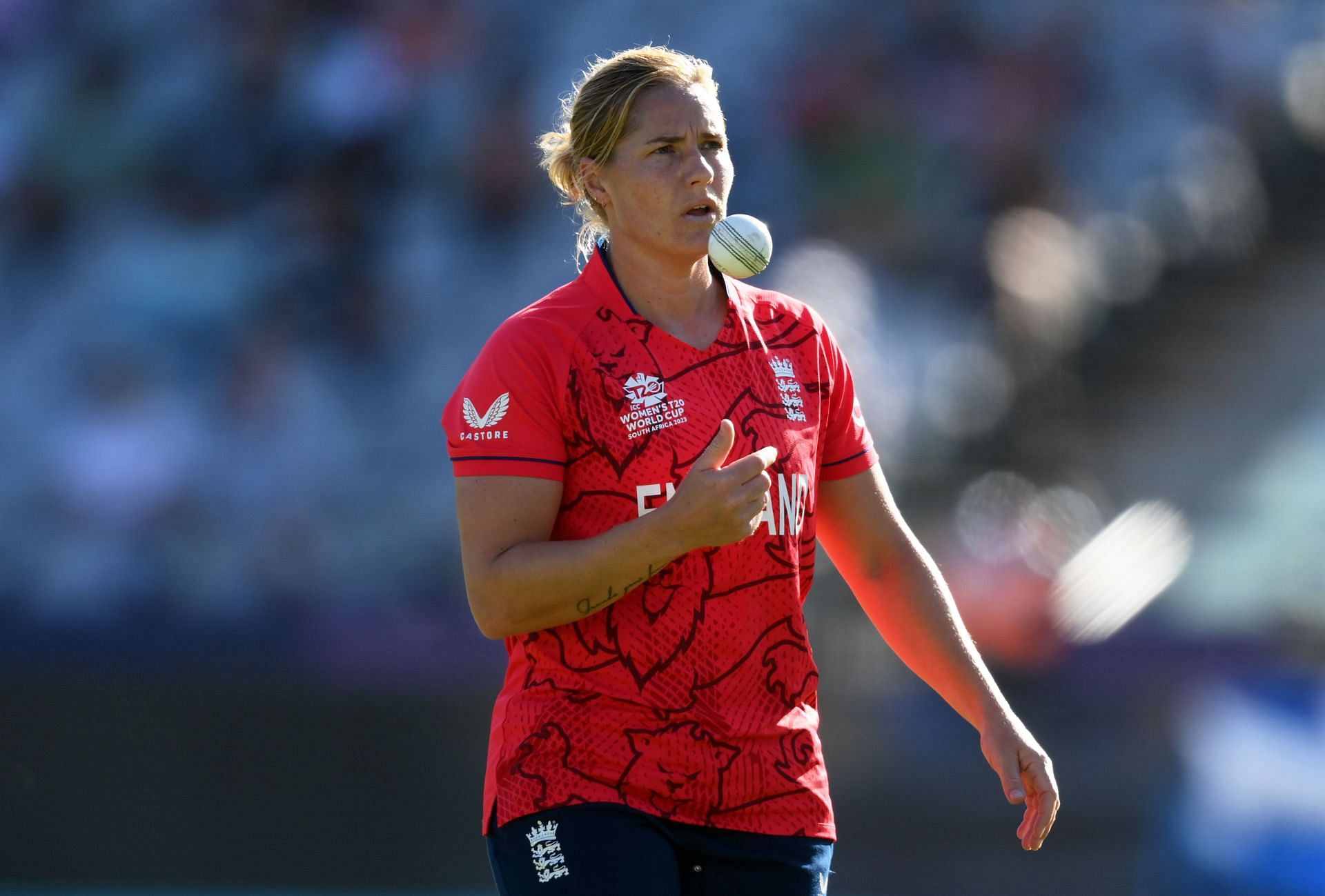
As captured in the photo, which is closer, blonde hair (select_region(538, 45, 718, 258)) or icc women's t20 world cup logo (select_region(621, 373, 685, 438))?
icc women's t20 world cup logo (select_region(621, 373, 685, 438))

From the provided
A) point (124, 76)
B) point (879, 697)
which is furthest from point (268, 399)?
point (879, 697)

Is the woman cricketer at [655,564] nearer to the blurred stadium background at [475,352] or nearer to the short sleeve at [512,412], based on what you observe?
the short sleeve at [512,412]

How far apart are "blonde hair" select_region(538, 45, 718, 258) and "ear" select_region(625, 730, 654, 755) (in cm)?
91

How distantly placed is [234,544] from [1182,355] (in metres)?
4.49

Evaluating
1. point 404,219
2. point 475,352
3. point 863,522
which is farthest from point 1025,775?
point 404,219

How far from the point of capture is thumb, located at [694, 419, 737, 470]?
7.28 feet

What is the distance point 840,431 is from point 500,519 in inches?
25.9

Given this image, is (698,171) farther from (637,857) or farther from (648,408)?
(637,857)

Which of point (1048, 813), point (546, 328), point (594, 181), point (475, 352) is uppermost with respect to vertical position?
point (475, 352)

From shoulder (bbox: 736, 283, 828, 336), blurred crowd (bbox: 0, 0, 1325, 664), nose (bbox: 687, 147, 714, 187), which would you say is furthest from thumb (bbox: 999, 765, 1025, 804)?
blurred crowd (bbox: 0, 0, 1325, 664)

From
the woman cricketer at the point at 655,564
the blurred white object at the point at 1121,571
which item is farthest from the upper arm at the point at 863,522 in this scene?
the blurred white object at the point at 1121,571

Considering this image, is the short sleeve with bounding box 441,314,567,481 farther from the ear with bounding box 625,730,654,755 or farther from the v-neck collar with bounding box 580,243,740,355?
the ear with bounding box 625,730,654,755

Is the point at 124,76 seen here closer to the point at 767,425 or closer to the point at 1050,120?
the point at 1050,120

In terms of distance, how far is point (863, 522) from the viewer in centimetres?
271
